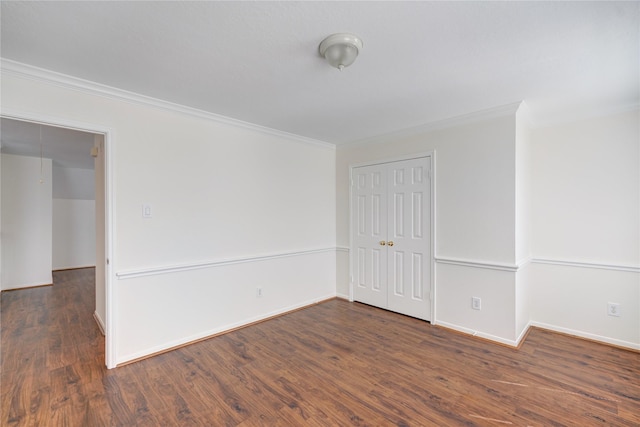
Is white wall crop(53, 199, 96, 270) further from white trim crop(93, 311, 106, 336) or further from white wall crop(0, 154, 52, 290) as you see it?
white trim crop(93, 311, 106, 336)

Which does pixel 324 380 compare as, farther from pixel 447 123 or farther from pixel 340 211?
pixel 447 123

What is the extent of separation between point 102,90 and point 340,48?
202cm

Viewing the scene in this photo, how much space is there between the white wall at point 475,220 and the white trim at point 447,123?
0.07 feet

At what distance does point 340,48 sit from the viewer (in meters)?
1.75

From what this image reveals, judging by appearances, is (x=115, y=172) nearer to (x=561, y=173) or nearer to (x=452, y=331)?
(x=452, y=331)

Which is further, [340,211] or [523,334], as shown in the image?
[340,211]

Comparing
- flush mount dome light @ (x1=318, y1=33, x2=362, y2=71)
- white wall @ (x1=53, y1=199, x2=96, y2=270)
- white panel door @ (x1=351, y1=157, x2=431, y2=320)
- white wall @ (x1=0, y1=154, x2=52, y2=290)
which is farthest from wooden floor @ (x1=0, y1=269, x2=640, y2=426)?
white wall @ (x1=53, y1=199, x2=96, y2=270)

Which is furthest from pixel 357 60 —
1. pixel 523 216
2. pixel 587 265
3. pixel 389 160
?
pixel 587 265

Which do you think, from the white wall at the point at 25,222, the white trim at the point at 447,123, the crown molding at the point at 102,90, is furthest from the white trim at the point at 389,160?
the white wall at the point at 25,222

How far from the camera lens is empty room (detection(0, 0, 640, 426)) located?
173 cm

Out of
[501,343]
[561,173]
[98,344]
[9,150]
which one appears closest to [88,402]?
[98,344]

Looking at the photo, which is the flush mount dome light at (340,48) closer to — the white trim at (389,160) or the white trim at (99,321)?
the white trim at (389,160)

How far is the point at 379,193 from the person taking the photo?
12.7 feet

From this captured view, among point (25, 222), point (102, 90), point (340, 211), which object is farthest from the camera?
point (25, 222)
